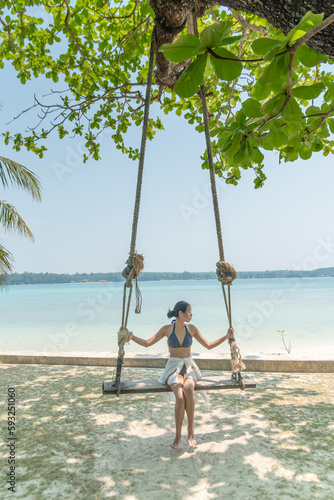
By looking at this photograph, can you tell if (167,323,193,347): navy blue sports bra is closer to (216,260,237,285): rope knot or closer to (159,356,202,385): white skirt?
(159,356,202,385): white skirt

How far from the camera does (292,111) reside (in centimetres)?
107

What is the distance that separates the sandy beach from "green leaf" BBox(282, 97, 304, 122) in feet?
6.26

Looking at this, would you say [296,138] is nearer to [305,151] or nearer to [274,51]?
[305,151]

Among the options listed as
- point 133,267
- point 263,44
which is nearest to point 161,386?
point 133,267

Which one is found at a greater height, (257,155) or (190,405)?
(257,155)

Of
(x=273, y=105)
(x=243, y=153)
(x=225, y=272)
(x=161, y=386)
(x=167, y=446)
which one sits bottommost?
(x=167, y=446)

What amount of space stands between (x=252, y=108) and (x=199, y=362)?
12.9 feet

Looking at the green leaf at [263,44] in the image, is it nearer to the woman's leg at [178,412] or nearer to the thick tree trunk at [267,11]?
the thick tree trunk at [267,11]

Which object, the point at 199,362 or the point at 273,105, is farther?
the point at 199,362

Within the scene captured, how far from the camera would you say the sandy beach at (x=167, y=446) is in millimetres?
1959

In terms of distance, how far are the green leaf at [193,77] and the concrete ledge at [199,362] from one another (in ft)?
13.4

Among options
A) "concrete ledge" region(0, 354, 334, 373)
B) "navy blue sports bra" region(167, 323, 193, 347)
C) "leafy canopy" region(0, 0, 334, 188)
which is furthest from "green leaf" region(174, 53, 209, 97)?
"concrete ledge" region(0, 354, 334, 373)

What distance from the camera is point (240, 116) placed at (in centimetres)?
117

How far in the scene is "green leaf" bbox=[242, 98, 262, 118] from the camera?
1097mm
